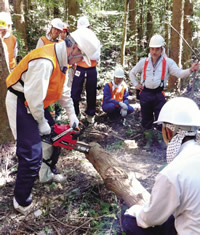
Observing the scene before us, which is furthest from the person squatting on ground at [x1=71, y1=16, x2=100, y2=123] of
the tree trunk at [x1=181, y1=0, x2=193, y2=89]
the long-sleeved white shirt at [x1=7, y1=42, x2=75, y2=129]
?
the tree trunk at [x1=181, y1=0, x2=193, y2=89]

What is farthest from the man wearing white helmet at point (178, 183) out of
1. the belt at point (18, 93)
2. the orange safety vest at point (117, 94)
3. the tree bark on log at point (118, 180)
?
the orange safety vest at point (117, 94)

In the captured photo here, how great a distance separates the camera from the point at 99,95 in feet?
25.3

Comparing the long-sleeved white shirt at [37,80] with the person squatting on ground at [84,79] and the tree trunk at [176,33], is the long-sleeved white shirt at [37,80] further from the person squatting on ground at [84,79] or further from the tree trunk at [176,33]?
the tree trunk at [176,33]

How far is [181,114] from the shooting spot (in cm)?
Answer: 185

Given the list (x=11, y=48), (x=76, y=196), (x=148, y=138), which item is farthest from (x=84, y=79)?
(x=76, y=196)

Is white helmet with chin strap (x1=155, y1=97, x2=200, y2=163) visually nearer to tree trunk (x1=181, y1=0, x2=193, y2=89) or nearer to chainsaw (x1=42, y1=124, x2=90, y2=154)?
chainsaw (x1=42, y1=124, x2=90, y2=154)

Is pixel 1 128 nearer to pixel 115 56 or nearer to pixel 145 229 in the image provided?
pixel 145 229

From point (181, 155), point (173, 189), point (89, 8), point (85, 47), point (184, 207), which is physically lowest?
point (184, 207)

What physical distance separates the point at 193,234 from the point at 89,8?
25.6 ft

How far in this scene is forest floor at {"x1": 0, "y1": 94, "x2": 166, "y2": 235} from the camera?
2.84 m

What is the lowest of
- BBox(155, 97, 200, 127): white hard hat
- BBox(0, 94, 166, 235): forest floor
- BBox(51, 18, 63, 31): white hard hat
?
BBox(0, 94, 166, 235): forest floor

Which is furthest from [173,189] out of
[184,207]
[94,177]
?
[94,177]

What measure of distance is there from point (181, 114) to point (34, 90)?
1.58m

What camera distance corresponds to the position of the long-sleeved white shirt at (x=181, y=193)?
153cm
